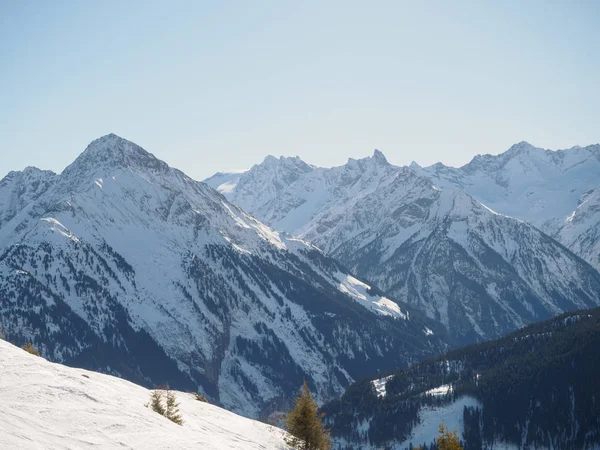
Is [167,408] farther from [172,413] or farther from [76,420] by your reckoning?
[76,420]

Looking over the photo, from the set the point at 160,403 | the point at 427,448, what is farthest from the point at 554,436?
the point at 160,403

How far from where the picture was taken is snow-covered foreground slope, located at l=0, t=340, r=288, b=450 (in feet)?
130

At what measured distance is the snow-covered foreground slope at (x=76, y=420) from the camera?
39541 mm

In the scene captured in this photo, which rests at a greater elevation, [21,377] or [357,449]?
[21,377]

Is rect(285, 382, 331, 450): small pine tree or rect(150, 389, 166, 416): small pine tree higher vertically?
rect(150, 389, 166, 416): small pine tree

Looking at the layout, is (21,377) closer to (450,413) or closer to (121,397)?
(121,397)

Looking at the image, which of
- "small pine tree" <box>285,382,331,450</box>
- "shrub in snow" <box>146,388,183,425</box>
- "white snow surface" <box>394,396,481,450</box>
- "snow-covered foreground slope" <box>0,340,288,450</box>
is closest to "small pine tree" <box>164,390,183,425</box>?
"shrub in snow" <box>146,388,183,425</box>

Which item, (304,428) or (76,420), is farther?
(304,428)

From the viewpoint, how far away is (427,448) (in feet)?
582

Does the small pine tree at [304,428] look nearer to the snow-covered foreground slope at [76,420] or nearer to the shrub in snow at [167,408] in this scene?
the snow-covered foreground slope at [76,420]

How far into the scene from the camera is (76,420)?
1722 inches

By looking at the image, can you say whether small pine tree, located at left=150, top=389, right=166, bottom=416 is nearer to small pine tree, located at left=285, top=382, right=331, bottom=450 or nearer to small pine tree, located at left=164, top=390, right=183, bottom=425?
small pine tree, located at left=164, top=390, right=183, bottom=425

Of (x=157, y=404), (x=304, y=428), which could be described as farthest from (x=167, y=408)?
(x=304, y=428)

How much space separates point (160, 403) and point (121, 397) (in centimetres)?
942
